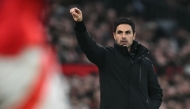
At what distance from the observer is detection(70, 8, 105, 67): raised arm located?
4.70 metres

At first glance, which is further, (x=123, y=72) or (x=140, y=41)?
(x=140, y=41)

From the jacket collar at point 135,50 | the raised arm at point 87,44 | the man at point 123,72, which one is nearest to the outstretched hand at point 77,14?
the raised arm at point 87,44

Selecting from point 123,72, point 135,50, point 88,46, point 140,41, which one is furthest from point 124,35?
point 140,41

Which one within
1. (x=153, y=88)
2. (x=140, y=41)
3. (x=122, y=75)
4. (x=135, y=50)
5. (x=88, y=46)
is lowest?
(x=140, y=41)

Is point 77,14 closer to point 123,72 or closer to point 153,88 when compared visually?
point 123,72

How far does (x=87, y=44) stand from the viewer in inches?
193

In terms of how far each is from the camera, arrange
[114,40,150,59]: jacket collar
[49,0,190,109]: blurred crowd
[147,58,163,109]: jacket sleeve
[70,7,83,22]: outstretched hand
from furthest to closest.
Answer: [49,0,190,109]: blurred crowd < [147,58,163,109]: jacket sleeve < [114,40,150,59]: jacket collar < [70,7,83,22]: outstretched hand

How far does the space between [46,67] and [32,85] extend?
9 cm

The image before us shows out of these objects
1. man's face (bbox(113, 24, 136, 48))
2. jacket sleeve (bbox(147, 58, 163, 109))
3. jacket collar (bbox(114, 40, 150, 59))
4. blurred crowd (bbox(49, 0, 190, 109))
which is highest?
man's face (bbox(113, 24, 136, 48))

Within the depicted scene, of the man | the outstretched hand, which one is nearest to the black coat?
the man

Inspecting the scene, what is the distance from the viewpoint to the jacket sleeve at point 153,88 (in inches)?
208

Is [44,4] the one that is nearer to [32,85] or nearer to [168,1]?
[32,85]

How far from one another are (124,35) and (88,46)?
1.52 ft

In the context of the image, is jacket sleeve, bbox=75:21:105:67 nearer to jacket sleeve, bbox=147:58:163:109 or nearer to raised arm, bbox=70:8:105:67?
raised arm, bbox=70:8:105:67
